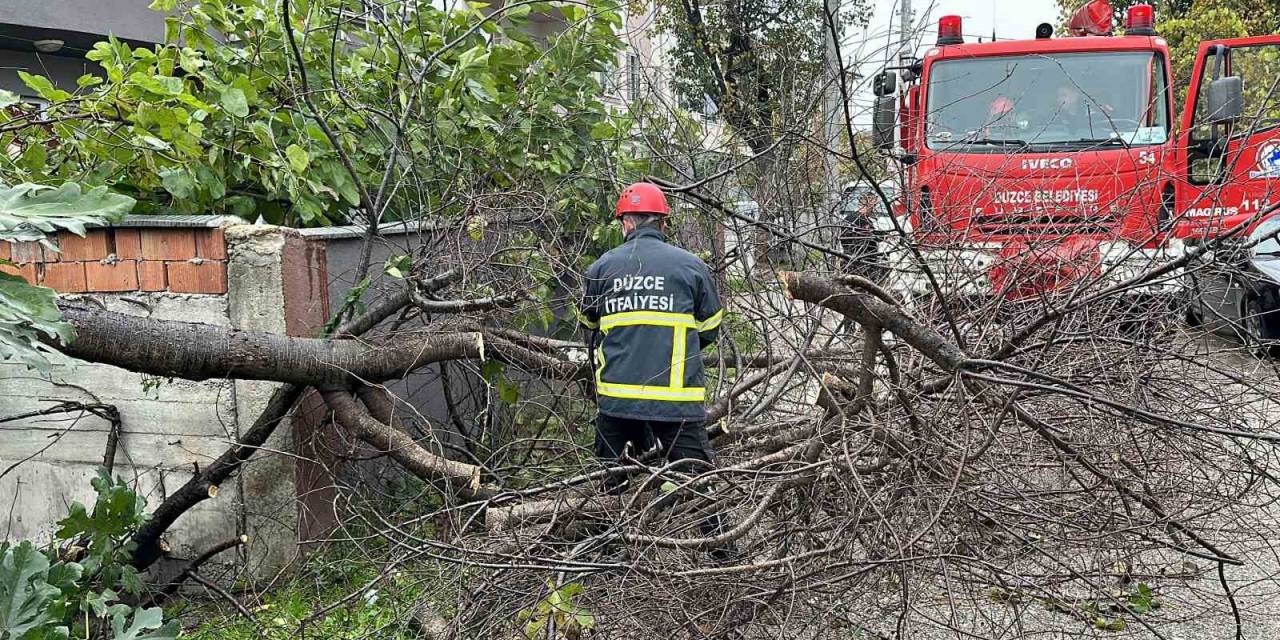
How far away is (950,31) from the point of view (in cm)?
862

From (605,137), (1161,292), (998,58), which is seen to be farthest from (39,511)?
(998,58)

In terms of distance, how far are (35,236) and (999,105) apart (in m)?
6.79

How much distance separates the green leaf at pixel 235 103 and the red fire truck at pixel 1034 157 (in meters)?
2.77

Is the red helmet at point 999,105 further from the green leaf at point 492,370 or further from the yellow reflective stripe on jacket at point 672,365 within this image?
the green leaf at point 492,370

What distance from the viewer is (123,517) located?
12.1 feet

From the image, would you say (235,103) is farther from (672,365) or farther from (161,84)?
(672,365)

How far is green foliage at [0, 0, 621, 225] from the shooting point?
423 centimetres

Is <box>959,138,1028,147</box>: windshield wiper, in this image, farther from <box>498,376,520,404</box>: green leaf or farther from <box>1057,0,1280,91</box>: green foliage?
<box>1057,0,1280,91</box>: green foliage

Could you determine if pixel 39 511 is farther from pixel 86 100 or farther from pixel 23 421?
pixel 86 100

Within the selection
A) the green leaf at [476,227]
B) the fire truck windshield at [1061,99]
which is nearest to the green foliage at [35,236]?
the green leaf at [476,227]

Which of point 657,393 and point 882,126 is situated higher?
point 882,126

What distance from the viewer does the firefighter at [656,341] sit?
13.6 ft

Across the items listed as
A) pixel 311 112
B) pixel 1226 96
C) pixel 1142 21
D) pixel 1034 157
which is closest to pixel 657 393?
pixel 311 112

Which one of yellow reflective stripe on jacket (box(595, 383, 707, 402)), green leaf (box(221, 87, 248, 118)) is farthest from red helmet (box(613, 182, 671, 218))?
green leaf (box(221, 87, 248, 118))
